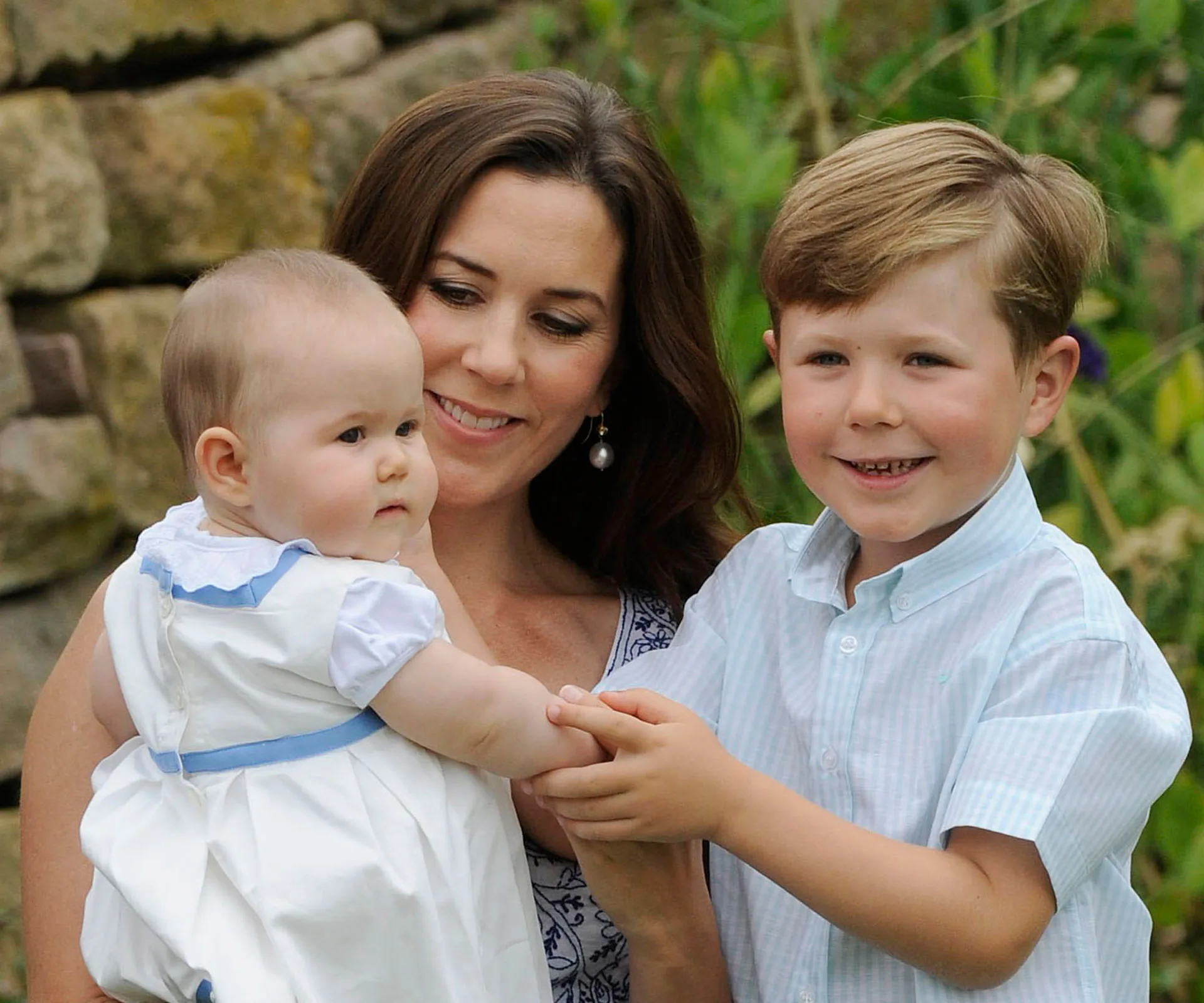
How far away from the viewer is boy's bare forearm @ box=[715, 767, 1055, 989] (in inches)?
56.5

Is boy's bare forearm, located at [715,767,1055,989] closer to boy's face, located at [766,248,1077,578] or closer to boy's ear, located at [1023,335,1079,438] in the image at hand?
boy's face, located at [766,248,1077,578]

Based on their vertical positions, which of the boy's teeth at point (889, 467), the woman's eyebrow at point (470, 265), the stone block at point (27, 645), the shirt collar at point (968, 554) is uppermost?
the woman's eyebrow at point (470, 265)

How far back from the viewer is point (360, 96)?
3043 millimetres

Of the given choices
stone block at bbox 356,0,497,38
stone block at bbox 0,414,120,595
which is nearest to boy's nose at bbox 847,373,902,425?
stone block at bbox 0,414,120,595

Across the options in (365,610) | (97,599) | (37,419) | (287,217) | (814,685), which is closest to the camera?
(365,610)

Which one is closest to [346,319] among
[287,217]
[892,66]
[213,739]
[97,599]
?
[213,739]

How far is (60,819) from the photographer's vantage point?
1.74 metres

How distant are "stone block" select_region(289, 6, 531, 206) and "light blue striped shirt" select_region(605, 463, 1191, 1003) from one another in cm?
160

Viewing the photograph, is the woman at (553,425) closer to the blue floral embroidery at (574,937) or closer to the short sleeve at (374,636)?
the blue floral embroidery at (574,937)

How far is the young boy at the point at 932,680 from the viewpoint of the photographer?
1.45 meters

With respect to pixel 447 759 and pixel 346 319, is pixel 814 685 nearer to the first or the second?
pixel 447 759

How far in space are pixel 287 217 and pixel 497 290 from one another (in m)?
1.19

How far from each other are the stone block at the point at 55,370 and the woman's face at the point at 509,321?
37.5 inches

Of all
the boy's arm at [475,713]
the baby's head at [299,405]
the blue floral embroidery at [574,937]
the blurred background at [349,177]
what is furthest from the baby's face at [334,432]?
the blurred background at [349,177]
